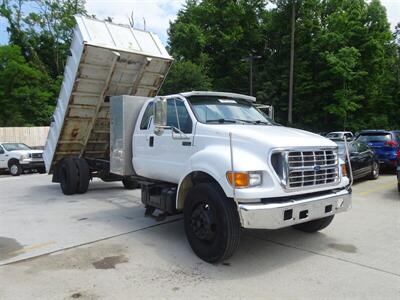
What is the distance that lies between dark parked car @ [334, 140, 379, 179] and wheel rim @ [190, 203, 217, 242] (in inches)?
263

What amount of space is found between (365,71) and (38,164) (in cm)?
2803

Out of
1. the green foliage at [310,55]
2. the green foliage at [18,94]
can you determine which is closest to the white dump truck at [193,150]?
the green foliage at [310,55]

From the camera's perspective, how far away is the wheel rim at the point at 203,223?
5062 mm

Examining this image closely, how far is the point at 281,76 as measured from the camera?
3672cm

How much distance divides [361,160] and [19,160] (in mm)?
13330

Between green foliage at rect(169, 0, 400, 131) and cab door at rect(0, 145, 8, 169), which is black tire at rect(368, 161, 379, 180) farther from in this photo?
green foliage at rect(169, 0, 400, 131)

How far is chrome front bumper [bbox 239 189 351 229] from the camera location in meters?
4.58

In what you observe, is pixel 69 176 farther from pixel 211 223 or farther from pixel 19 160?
pixel 19 160

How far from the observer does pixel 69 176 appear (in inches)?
384

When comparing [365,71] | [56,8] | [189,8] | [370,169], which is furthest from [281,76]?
[56,8]

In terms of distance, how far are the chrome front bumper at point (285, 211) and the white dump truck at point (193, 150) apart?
13 mm

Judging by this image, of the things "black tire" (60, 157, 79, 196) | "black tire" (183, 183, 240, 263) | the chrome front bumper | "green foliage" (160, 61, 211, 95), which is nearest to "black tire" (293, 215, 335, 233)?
the chrome front bumper

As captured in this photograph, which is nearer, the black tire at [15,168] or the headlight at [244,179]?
the headlight at [244,179]

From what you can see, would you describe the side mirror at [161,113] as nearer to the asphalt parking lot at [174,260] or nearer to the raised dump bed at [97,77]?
the asphalt parking lot at [174,260]
